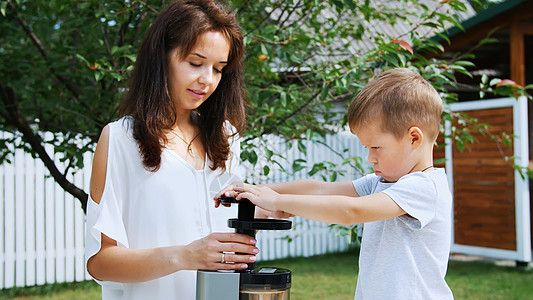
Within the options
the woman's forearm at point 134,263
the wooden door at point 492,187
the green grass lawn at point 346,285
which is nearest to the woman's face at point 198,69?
the woman's forearm at point 134,263

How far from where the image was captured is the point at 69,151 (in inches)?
129

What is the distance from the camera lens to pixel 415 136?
164cm

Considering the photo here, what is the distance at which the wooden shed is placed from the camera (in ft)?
22.8

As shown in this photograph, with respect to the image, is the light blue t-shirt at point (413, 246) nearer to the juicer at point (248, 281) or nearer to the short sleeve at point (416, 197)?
the short sleeve at point (416, 197)

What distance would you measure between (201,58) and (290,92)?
1604 mm

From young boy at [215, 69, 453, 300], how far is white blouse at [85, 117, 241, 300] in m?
0.26

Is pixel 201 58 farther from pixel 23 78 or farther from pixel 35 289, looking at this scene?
pixel 35 289

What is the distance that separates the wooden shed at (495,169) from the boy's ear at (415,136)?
218 inches

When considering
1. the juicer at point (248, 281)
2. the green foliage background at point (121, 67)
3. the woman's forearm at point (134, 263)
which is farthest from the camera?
the green foliage background at point (121, 67)

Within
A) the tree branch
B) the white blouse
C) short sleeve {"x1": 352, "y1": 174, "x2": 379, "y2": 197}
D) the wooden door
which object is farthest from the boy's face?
the wooden door

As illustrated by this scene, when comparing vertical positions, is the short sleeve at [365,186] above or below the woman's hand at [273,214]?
above

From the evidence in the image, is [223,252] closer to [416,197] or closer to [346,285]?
[416,197]

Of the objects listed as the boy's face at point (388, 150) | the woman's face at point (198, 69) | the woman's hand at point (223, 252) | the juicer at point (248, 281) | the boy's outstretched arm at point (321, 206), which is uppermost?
the woman's face at point (198, 69)

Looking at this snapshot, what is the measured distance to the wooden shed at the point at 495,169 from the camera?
22.8ft
